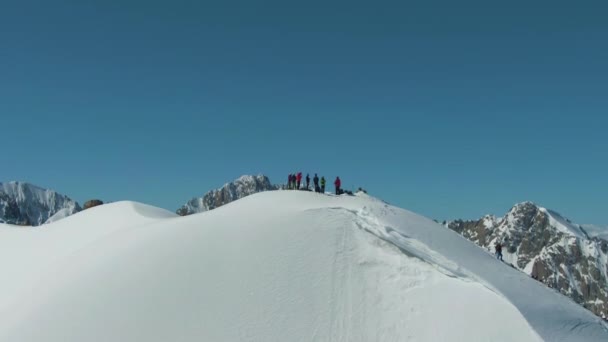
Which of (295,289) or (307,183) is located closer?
(295,289)

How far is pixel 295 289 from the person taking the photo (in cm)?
1727

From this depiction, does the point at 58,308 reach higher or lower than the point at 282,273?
lower

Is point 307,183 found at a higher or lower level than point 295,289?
higher

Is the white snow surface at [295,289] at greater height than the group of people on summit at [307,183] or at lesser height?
lesser

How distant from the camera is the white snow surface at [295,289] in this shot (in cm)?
1537

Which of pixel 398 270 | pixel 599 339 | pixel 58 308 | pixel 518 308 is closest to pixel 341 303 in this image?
pixel 398 270

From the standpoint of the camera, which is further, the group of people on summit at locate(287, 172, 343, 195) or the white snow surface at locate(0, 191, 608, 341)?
the group of people on summit at locate(287, 172, 343, 195)

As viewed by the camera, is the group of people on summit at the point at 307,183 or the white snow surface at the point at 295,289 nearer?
the white snow surface at the point at 295,289

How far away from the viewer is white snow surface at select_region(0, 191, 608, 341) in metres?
15.4

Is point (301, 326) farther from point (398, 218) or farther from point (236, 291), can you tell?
point (398, 218)

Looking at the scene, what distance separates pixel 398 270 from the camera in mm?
17109

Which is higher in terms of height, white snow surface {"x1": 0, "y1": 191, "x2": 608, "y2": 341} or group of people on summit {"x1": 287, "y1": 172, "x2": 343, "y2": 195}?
group of people on summit {"x1": 287, "y1": 172, "x2": 343, "y2": 195}

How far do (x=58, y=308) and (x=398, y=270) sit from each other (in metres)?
12.6

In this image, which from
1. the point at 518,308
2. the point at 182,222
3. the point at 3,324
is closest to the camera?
the point at 518,308
